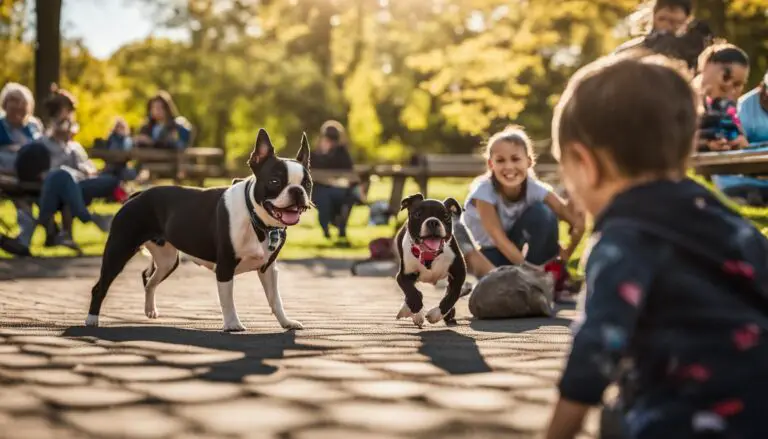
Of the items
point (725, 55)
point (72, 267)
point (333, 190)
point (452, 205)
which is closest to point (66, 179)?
point (72, 267)

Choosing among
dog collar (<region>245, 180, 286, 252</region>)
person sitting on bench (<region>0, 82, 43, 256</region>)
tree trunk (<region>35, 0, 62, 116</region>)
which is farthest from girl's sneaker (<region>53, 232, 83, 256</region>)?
dog collar (<region>245, 180, 286, 252</region>)

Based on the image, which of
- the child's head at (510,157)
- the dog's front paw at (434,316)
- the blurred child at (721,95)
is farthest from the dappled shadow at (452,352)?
the blurred child at (721,95)

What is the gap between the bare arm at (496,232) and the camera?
756 centimetres

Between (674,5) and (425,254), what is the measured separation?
5047 mm

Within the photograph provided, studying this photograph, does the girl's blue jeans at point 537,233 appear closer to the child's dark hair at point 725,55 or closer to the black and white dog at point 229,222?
the black and white dog at point 229,222

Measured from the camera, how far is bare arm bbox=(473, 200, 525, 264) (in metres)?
7.56

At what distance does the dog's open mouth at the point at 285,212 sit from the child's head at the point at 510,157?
2.19 metres

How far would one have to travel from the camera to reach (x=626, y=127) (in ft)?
7.79

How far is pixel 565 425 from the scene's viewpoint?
7.81 ft

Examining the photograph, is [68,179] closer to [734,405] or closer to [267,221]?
[267,221]

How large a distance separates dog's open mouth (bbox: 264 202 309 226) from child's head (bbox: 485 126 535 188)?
7.20 ft

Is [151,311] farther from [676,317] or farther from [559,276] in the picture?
[676,317]

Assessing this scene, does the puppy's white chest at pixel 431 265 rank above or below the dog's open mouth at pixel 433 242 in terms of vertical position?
below

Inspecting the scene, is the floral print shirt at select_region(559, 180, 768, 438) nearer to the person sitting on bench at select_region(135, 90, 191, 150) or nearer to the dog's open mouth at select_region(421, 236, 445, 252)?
the dog's open mouth at select_region(421, 236, 445, 252)
